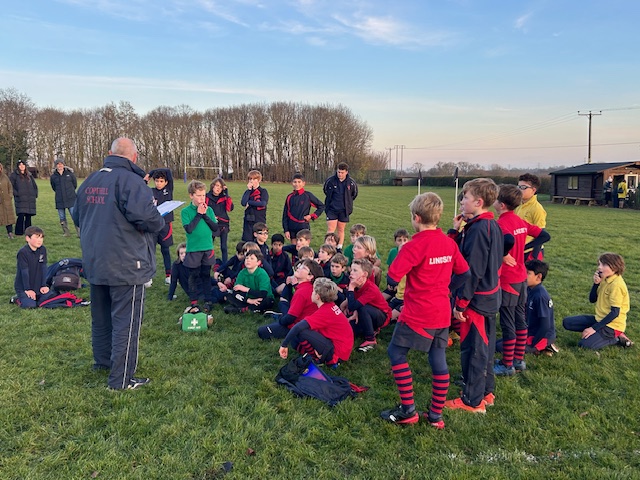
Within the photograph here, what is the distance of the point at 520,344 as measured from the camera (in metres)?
4.76

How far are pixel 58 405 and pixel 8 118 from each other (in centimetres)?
6189

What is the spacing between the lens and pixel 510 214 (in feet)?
14.4

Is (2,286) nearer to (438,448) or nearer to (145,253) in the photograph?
(145,253)

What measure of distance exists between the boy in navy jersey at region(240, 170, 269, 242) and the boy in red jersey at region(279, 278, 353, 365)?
449 centimetres

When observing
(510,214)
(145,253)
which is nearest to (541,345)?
(510,214)

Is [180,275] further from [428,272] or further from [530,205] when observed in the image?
[530,205]

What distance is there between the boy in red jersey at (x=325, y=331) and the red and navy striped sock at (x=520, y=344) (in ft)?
6.03

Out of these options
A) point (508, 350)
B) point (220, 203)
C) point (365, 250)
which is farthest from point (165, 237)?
point (508, 350)

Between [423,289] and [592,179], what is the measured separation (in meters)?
31.2

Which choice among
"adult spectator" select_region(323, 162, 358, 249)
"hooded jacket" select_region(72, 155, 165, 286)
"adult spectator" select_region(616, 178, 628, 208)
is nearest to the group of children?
"adult spectator" select_region(323, 162, 358, 249)

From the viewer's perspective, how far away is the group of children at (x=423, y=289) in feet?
11.8

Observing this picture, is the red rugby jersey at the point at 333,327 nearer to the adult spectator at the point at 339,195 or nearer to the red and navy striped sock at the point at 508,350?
the red and navy striped sock at the point at 508,350

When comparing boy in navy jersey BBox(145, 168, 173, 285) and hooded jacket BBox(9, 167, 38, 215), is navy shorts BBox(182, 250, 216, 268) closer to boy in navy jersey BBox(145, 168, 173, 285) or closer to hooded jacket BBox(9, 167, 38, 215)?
boy in navy jersey BBox(145, 168, 173, 285)

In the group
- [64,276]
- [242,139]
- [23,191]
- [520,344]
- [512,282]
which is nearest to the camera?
[512,282]
